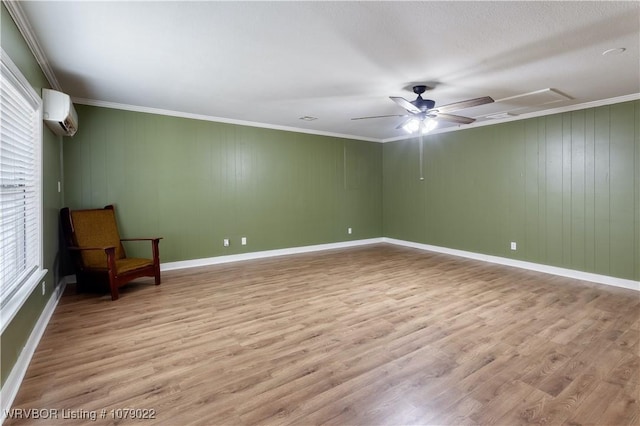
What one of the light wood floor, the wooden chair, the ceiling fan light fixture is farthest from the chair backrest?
the ceiling fan light fixture

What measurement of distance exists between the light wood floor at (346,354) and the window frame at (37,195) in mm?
495

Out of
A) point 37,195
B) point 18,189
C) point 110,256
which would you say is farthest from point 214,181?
point 18,189

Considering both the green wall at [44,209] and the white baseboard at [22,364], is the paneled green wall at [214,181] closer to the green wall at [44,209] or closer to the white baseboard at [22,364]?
the green wall at [44,209]

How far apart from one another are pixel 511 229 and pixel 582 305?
195 centimetres

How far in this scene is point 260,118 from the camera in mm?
5297

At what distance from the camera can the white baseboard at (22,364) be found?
5.88 feet

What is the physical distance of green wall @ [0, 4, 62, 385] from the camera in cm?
196

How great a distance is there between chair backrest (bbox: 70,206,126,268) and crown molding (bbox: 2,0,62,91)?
1.52 metres

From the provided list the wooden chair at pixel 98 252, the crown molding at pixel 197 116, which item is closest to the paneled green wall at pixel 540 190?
Result: the crown molding at pixel 197 116

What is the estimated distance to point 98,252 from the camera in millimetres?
3904

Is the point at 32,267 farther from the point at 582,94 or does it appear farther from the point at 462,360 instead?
the point at 582,94

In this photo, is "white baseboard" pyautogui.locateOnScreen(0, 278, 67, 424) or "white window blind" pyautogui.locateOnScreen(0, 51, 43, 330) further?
"white window blind" pyautogui.locateOnScreen(0, 51, 43, 330)

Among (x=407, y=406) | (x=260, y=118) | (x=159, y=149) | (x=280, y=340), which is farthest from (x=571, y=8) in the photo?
(x=159, y=149)

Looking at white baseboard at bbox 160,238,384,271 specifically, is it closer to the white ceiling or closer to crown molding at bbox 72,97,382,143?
crown molding at bbox 72,97,382,143
